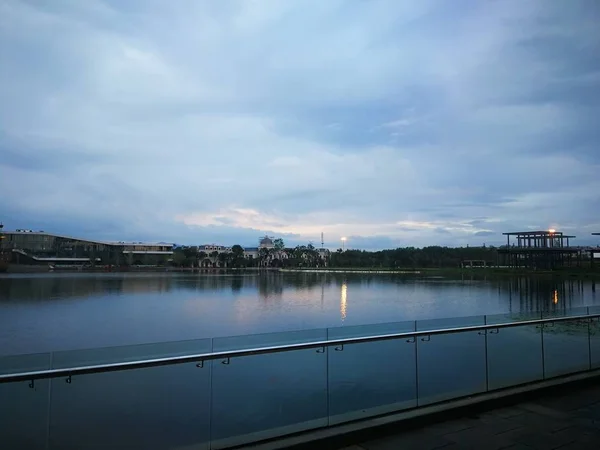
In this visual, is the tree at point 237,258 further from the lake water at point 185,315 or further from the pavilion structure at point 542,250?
the lake water at point 185,315

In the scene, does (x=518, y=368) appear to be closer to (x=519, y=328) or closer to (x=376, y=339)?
(x=519, y=328)

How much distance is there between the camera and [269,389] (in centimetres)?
573

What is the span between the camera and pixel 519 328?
7141mm

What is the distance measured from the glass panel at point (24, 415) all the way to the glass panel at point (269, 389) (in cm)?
161

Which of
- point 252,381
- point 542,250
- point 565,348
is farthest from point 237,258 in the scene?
point 252,381

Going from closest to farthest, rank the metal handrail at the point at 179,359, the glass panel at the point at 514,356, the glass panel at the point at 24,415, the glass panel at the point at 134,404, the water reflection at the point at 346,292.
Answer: the metal handrail at the point at 179,359
the glass panel at the point at 24,415
the glass panel at the point at 134,404
the glass panel at the point at 514,356
the water reflection at the point at 346,292

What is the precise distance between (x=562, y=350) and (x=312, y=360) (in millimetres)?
4520

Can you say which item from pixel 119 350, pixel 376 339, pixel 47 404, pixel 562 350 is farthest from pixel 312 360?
pixel 562 350

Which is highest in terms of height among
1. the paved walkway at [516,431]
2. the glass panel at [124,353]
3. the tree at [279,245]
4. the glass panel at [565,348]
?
the tree at [279,245]

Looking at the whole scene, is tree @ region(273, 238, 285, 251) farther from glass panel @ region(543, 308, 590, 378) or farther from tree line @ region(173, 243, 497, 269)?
glass panel @ region(543, 308, 590, 378)

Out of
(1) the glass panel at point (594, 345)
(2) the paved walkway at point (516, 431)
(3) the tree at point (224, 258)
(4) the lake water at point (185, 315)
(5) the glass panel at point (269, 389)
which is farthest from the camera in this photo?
(3) the tree at point (224, 258)

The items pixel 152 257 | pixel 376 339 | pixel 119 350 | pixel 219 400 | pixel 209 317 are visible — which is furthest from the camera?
pixel 152 257

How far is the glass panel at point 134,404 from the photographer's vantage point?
432 cm

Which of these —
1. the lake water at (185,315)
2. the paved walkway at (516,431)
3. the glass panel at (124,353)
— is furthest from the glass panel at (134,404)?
the lake water at (185,315)
